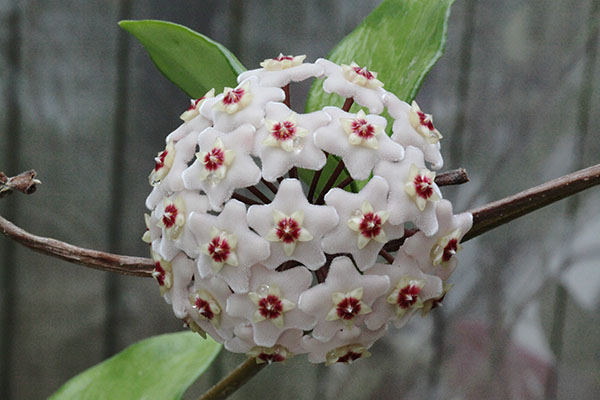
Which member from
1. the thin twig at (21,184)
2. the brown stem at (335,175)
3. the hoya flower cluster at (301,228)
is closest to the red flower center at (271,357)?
the hoya flower cluster at (301,228)

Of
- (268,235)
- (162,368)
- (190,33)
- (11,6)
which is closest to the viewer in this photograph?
(268,235)

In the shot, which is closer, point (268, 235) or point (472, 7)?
point (268, 235)

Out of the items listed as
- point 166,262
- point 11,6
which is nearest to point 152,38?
point 166,262

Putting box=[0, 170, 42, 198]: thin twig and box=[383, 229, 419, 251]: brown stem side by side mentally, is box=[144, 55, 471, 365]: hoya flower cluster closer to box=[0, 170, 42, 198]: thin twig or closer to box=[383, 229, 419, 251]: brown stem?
box=[383, 229, 419, 251]: brown stem

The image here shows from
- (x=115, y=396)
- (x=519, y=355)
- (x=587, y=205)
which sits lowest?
(x=519, y=355)

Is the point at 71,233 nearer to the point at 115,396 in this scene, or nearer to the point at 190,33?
the point at 115,396

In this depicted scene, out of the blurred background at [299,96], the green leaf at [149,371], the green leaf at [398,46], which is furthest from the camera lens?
the blurred background at [299,96]

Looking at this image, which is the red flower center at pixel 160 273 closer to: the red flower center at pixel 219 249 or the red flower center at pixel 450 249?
the red flower center at pixel 219 249

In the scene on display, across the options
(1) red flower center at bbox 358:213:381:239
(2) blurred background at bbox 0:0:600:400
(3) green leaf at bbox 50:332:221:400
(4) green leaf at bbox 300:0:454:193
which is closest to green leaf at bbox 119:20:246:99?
(4) green leaf at bbox 300:0:454:193
